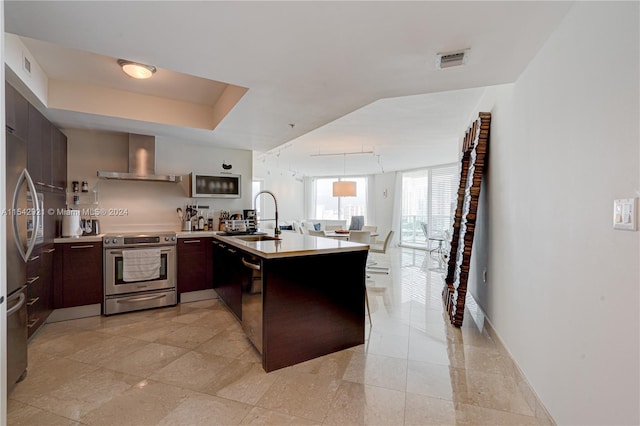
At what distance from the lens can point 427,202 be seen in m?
9.01

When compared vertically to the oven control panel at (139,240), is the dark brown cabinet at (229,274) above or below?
below

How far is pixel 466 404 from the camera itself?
187cm

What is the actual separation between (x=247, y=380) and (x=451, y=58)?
8.63ft

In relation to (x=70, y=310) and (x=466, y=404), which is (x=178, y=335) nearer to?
(x=70, y=310)

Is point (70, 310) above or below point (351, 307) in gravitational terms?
below

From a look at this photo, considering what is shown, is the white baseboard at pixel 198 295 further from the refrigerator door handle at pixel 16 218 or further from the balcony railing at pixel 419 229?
the balcony railing at pixel 419 229

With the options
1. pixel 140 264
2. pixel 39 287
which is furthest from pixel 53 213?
pixel 140 264

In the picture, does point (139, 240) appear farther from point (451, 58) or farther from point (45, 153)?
point (451, 58)

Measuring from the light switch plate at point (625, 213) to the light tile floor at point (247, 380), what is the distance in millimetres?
1308

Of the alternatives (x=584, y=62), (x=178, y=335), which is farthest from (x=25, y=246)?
(x=584, y=62)

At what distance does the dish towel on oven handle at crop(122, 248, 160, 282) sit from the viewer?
3.51 m

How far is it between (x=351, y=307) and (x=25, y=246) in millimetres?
2581

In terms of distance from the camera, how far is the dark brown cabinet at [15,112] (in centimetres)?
203

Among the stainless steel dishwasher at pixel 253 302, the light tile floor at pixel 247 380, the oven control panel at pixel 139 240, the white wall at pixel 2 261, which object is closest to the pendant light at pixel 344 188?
the oven control panel at pixel 139 240
